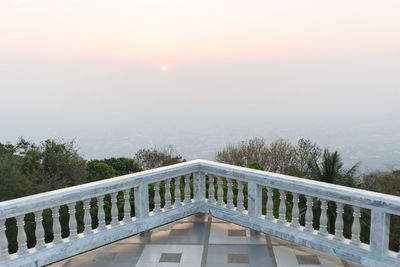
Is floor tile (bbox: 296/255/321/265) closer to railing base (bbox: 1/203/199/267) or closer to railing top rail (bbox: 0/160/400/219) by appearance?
railing top rail (bbox: 0/160/400/219)

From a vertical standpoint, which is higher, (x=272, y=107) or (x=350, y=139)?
(x=272, y=107)

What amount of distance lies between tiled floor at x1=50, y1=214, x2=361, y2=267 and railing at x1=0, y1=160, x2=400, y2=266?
0.40ft

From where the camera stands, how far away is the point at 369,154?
22.5m

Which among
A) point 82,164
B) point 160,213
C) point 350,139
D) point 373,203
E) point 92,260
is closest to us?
point 373,203

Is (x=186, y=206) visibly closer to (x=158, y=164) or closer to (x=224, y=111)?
(x=158, y=164)

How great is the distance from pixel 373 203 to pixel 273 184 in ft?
3.35

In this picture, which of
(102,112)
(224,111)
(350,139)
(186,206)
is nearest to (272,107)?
(224,111)

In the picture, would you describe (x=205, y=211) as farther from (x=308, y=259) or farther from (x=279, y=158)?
(x=279, y=158)

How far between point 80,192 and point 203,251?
1.39 metres

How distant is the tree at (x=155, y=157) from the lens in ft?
66.3

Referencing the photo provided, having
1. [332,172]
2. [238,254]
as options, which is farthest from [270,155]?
[238,254]

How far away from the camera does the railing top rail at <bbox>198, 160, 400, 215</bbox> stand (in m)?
2.82

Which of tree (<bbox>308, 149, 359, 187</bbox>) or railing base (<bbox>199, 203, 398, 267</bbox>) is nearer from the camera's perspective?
railing base (<bbox>199, 203, 398, 267</bbox>)

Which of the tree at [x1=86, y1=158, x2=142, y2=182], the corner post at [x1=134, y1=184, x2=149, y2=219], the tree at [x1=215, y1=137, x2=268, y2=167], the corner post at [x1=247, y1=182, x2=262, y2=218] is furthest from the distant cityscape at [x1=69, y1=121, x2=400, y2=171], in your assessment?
the corner post at [x1=247, y1=182, x2=262, y2=218]
